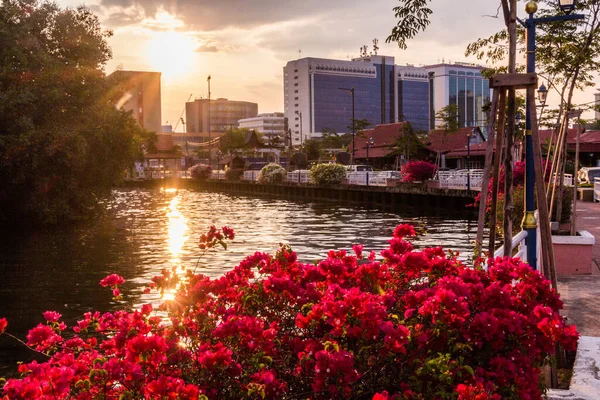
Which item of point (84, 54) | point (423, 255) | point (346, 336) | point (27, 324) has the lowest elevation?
point (27, 324)

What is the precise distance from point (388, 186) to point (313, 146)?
279ft

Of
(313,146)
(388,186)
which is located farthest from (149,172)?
(388,186)

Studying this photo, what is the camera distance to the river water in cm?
1680

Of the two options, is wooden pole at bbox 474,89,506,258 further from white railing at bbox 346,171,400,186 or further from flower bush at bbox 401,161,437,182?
white railing at bbox 346,171,400,186

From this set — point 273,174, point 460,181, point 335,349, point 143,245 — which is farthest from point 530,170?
point 273,174

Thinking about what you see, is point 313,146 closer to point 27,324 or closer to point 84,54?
point 84,54

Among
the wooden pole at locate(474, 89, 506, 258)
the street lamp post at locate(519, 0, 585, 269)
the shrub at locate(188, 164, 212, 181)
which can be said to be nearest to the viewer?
the wooden pole at locate(474, 89, 506, 258)

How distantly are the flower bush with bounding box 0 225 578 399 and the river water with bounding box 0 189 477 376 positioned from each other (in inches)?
152

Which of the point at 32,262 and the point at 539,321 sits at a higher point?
the point at 539,321

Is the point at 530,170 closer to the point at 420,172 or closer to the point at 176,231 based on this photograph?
the point at 176,231

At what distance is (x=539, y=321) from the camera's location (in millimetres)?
4355

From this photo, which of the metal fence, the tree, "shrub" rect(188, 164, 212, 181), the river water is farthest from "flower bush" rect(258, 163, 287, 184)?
the tree

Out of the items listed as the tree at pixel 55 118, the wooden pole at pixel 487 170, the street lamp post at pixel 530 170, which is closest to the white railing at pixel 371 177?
the tree at pixel 55 118

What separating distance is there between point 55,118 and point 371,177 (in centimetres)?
2542
